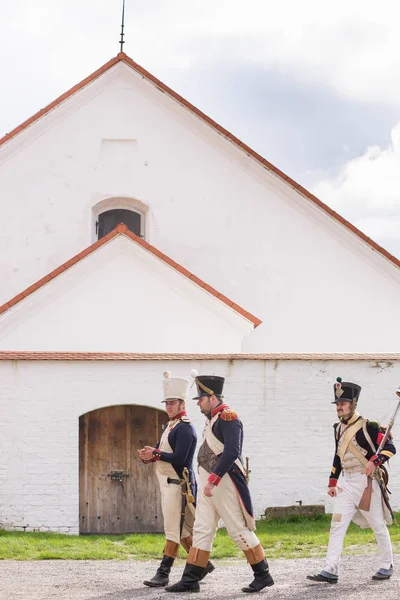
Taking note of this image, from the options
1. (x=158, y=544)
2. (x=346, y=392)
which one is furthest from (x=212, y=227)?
(x=346, y=392)

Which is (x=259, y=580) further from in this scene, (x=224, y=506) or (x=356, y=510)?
(x=356, y=510)

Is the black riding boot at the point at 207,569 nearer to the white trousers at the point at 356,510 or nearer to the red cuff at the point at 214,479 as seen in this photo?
the red cuff at the point at 214,479

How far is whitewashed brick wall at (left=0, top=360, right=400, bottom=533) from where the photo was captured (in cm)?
1226

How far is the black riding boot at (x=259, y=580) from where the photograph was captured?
785 centimetres

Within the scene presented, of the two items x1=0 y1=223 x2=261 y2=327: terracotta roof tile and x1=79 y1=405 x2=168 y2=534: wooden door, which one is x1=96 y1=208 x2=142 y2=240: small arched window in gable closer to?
x1=0 y1=223 x2=261 y2=327: terracotta roof tile

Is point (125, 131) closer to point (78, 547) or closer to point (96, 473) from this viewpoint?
point (96, 473)

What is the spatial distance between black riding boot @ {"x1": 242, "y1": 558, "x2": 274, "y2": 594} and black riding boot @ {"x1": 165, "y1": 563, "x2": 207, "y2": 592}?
40 centimetres

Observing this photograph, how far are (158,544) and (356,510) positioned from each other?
132 inches

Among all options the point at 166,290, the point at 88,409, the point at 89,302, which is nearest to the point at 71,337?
the point at 89,302

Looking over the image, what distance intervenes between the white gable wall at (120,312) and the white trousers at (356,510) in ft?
23.8

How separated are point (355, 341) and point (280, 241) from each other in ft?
7.92

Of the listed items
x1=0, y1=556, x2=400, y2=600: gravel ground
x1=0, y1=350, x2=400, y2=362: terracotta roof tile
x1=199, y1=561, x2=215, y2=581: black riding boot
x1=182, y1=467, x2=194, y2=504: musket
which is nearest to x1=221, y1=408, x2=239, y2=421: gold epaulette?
x1=182, y1=467, x2=194, y2=504: musket

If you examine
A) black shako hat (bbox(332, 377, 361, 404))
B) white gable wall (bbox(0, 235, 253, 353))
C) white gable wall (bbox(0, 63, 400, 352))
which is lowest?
black shako hat (bbox(332, 377, 361, 404))

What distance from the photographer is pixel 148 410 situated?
1268 cm
